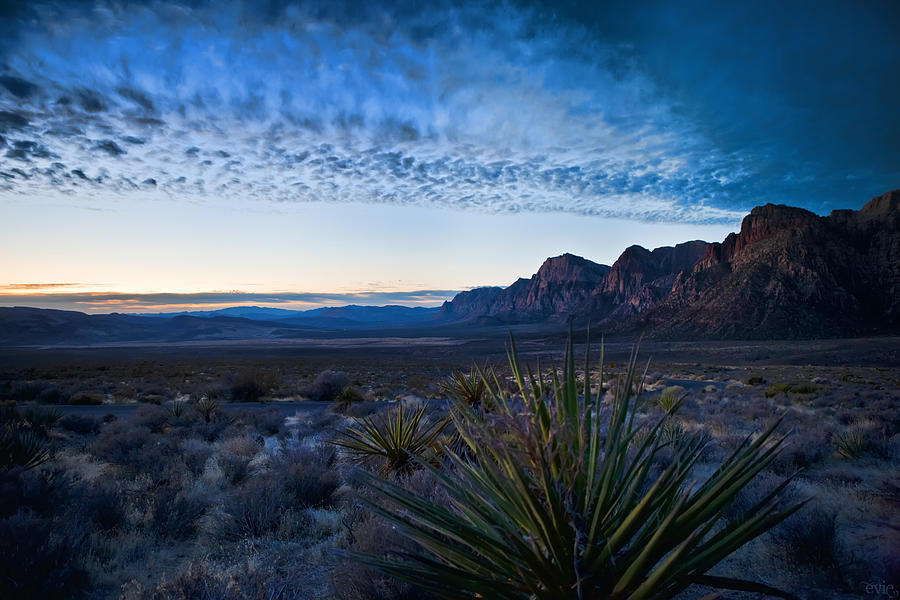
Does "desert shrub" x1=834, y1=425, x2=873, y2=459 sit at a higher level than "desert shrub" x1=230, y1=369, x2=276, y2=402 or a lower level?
higher

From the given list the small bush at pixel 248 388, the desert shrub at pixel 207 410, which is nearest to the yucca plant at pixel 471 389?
the desert shrub at pixel 207 410

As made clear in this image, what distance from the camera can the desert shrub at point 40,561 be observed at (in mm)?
3252

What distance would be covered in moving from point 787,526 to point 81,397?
940 inches

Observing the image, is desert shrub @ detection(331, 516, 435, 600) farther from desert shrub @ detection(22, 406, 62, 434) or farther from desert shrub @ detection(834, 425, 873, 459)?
desert shrub @ detection(22, 406, 62, 434)

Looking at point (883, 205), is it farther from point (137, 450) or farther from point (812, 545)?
point (137, 450)

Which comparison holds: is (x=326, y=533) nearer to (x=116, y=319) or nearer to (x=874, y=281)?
(x=874, y=281)

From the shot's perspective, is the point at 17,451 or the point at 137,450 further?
the point at 137,450

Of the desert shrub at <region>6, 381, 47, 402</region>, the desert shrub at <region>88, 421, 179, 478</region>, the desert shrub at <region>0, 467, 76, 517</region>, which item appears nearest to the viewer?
the desert shrub at <region>0, 467, 76, 517</region>

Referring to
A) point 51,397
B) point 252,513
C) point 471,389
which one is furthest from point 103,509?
point 51,397

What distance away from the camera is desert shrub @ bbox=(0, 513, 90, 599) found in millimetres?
3252

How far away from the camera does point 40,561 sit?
348 centimetres

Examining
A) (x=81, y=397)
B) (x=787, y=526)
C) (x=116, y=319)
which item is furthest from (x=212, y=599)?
(x=116, y=319)

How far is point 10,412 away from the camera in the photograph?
10750mm

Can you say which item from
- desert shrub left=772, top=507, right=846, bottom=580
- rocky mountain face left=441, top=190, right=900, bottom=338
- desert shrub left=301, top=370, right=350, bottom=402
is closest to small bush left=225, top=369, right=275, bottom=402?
desert shrub left=301, top=370, right=350, bottom=402
